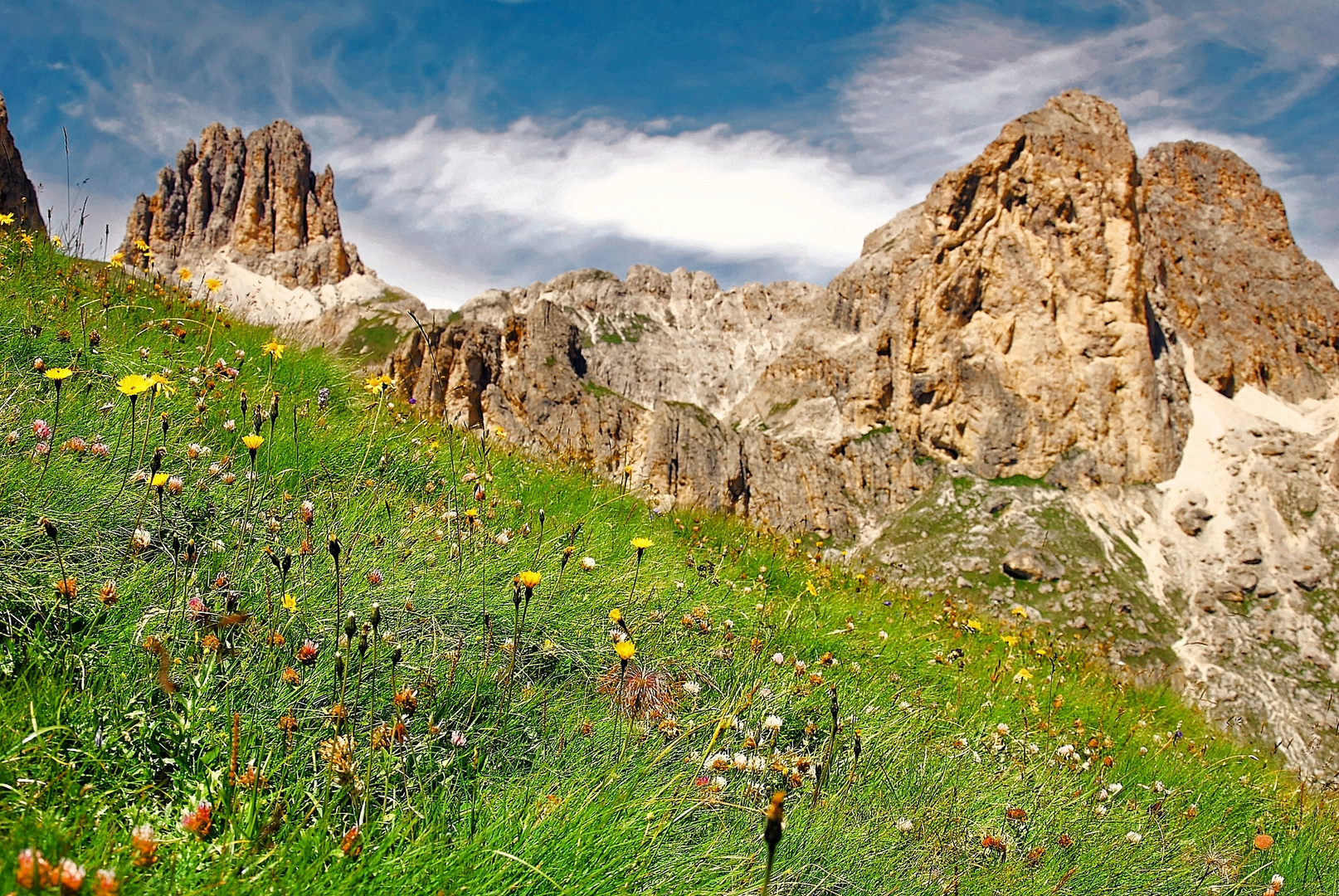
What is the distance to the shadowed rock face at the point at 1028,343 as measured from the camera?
109 m

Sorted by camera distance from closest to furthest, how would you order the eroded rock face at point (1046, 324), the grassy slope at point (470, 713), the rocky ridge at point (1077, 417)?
the grassy slope at point (470, 713) < the rocky ridge at point (1077, 417) < the eroded rock face at point (1046, 324)

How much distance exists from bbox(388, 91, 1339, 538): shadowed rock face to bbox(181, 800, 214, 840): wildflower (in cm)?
9287

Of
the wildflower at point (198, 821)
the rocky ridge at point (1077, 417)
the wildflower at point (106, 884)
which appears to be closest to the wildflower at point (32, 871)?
the wildflower at point (106, 884)

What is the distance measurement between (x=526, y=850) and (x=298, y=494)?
10.1 feet

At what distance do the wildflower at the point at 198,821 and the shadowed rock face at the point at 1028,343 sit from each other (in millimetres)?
92865

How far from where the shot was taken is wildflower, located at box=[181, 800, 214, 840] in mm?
1723

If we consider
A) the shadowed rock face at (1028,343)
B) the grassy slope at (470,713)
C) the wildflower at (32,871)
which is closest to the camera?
the wildflower at (32,871)

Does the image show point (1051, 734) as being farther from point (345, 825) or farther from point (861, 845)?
point (345, 825)

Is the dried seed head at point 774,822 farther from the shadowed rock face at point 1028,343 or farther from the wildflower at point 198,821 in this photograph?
the shadowed rock face at point 1028,343

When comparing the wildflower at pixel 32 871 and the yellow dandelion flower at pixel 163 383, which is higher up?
the yellow dandelion flower at pixel 163 383

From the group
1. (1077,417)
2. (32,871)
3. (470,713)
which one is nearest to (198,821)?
(32,871)

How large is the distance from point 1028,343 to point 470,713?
420 ft

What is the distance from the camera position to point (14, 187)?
41.1 feet

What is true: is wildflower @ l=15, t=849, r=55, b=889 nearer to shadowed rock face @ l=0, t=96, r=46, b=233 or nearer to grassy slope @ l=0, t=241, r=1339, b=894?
grassy slope @ l=0, t=241, r=1339, b=894
